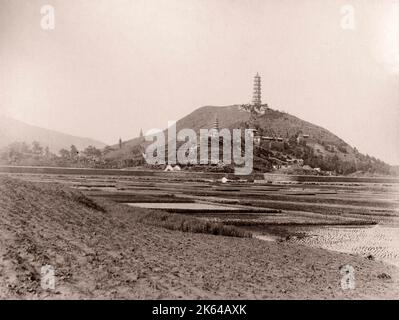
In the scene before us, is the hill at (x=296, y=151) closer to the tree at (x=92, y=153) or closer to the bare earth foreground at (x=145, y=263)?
the tree at (x=92, y=153)

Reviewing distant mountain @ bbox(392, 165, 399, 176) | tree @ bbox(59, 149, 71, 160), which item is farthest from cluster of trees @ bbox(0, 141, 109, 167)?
distant mountain @ bbox(392, 165, 399, 176)

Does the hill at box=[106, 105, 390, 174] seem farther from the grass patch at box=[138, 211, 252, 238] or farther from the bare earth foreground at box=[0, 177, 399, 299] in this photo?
the bare earth foreground at box=[0, 177, 399, 299]

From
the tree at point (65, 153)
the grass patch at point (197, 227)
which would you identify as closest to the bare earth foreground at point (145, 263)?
the grass patch at point (197, 227)

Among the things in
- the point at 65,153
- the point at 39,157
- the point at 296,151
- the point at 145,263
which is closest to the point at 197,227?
the point at 145,263
